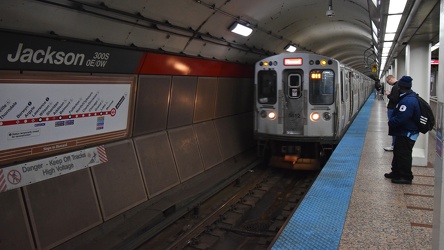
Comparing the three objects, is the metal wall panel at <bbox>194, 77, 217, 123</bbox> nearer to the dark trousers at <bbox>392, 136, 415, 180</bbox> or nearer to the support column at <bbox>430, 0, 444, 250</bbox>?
the dark trousers at <bbox>392, 136, 415, 180</bbox>

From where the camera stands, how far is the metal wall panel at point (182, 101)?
23.1 feet

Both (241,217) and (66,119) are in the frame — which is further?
(241,217)

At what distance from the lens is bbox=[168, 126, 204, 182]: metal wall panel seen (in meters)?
7.19

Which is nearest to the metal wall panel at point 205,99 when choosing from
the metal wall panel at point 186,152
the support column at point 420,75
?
the metal wall panel at point 186,152

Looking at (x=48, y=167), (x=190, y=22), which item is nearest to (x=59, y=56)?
(x=48, y=167)

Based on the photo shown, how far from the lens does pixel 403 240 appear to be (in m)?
3.26

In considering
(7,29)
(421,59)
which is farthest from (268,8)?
(7,29)

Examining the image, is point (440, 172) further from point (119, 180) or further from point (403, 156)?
point (119, 180)

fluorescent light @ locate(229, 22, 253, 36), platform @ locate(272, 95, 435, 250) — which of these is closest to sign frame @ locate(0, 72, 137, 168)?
fluorescent light @ locate(229, 22, 253, 36)

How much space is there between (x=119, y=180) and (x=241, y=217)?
7.34 feet

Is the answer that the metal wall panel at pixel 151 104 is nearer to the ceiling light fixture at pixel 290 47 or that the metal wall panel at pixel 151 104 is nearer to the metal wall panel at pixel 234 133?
the metal wall panel at pixel 234 133

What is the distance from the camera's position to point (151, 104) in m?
6.39

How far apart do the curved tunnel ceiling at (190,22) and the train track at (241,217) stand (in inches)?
115

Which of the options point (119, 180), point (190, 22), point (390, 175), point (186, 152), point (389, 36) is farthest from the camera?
point (186, 152)
